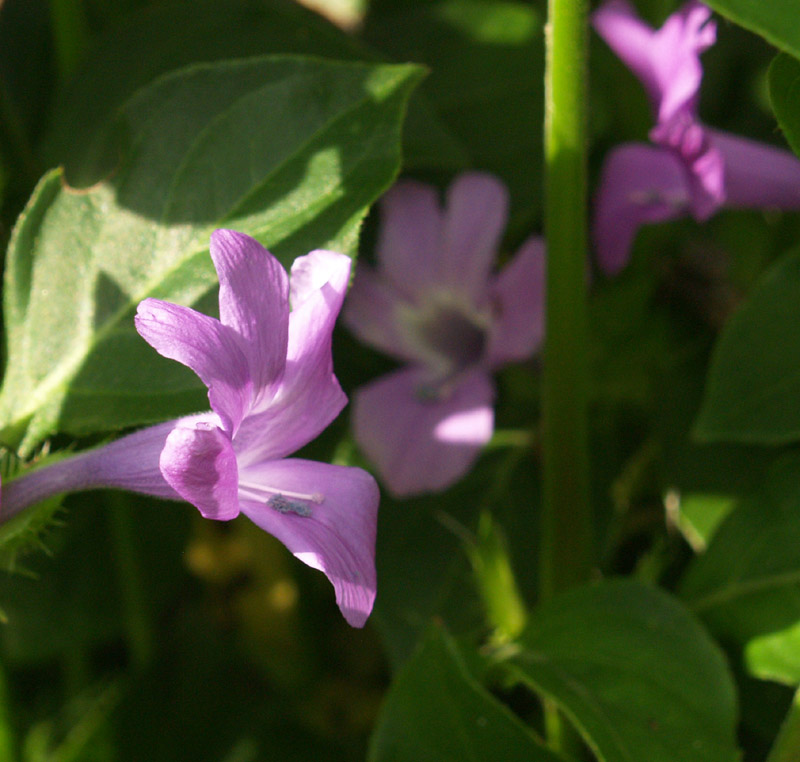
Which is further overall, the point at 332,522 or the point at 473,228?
the point at 473,228

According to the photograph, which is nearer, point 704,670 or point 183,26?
point 704,670

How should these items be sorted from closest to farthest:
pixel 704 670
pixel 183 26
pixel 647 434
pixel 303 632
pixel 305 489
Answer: pixel 305 489, pixel 704 670, pixel 183 26, pixel 647 434, pixel 303 632

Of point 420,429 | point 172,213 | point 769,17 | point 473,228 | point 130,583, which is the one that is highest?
point 769,17

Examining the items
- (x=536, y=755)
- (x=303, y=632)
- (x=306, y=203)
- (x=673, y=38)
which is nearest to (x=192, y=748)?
(x=303, y=632)

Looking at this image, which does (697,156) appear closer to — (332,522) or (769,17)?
(769,17)

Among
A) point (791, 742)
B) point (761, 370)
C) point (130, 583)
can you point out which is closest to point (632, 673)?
point (791, 742)

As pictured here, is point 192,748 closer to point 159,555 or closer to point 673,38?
point 159,555
